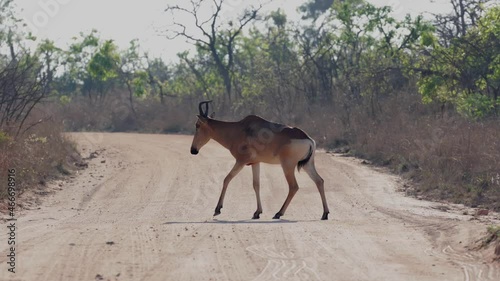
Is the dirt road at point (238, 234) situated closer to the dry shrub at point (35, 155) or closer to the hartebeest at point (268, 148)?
the hartebeest at point (268, 148)

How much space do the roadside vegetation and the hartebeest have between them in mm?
3296

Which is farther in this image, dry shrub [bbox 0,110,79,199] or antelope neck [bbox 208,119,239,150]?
dry shrub [bbox 0,110,79,199]

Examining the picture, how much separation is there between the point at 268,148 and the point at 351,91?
1849cm

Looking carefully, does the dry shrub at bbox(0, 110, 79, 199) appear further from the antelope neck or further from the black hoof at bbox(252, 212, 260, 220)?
the black hoof at bbox(252, 212, 260, 220)

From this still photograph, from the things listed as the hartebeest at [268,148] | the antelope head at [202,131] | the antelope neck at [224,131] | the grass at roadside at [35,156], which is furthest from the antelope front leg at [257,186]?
the grass at roadside at [35,156]

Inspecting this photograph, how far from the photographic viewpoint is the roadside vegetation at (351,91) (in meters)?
19.2

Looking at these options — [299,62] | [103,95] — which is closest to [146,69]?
[103,95]

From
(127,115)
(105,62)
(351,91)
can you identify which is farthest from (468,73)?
(105,62)

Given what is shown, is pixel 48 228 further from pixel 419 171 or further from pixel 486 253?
pixel 419 171

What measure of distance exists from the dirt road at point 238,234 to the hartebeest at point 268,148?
1.59 feet

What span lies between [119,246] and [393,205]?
21.9ft

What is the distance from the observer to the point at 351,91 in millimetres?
32656

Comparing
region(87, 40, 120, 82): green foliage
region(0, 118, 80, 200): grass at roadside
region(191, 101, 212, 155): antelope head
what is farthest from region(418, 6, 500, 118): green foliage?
region(87, 40, 120, 82): green foliage

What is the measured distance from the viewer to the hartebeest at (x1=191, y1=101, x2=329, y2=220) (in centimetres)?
1434
